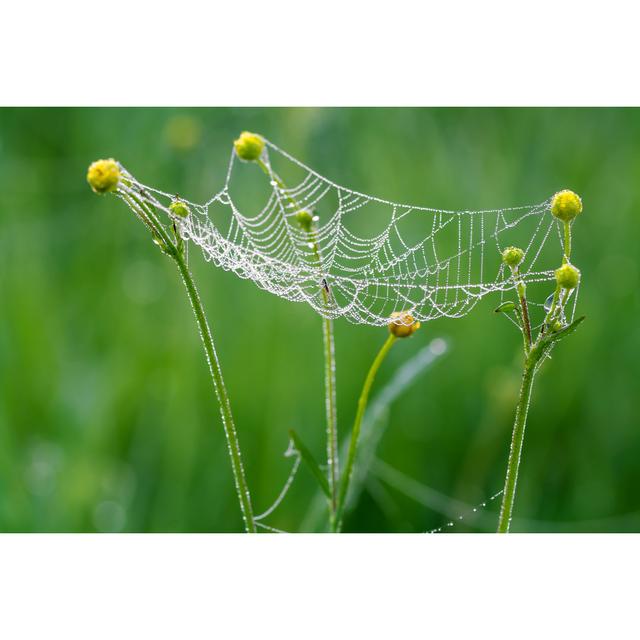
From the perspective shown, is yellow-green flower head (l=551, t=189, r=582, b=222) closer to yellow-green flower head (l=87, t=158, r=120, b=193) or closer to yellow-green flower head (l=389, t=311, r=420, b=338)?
yellow-green flower head (l=389, t=311, r=420, b=338)

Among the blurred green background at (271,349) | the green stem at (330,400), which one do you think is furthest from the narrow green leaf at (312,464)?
the blurred green background at (271,349)

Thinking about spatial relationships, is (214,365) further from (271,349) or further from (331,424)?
(271,349)

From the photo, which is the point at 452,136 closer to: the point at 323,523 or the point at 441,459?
the point at 441,459

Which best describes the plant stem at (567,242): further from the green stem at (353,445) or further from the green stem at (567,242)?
the green stem at (353,445)

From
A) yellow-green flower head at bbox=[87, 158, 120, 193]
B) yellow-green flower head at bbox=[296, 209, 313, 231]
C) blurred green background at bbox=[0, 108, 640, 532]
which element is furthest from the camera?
blurred green background at bbox=[0, 108, 640, 532]

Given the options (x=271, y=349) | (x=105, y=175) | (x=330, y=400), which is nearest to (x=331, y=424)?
(x=330, y=400)

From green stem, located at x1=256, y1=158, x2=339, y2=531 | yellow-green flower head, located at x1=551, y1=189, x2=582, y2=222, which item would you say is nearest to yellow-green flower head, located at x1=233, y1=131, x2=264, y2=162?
green stem, located at x1=256, y1=158, x2=339, y2=531
